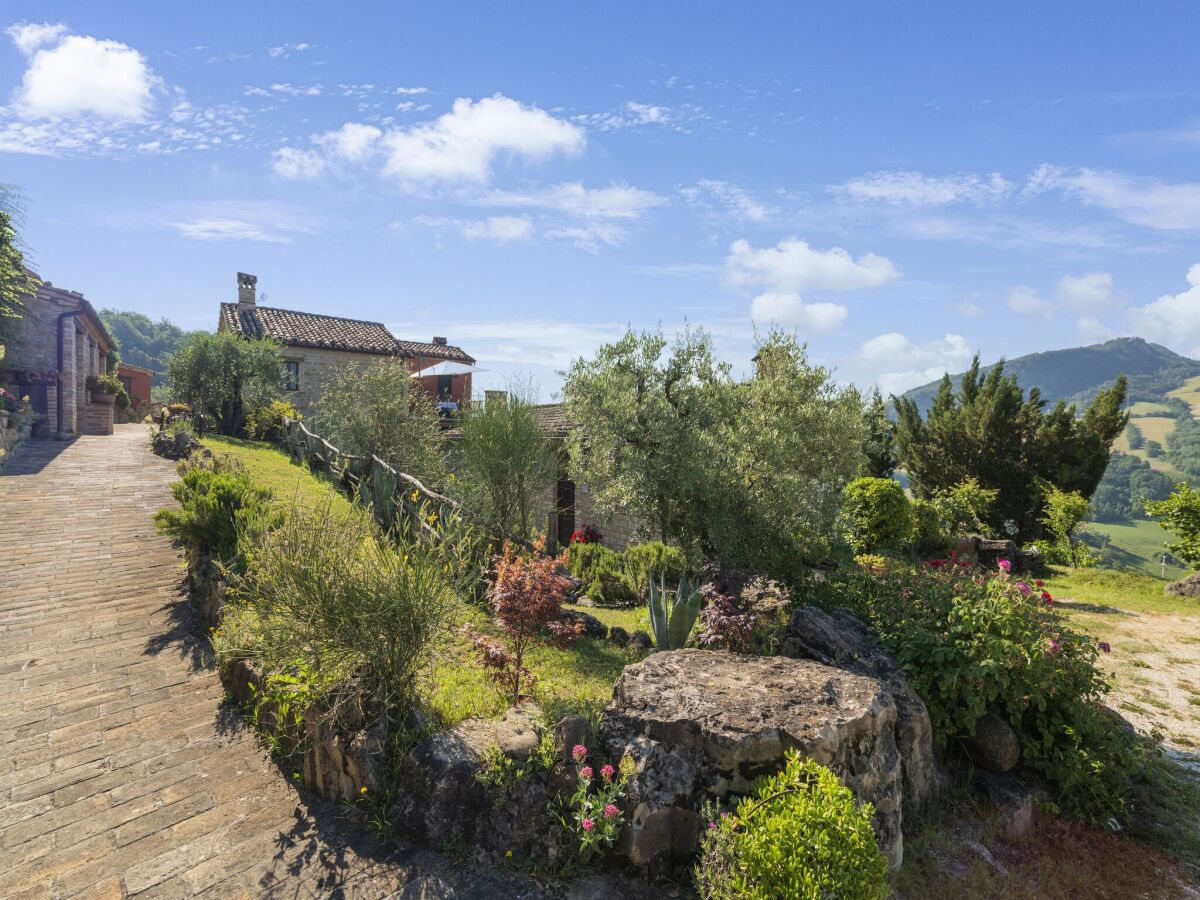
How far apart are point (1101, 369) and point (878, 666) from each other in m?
216

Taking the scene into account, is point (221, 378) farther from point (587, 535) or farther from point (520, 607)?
point (520, 607)

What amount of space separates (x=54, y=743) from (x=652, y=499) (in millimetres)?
6949

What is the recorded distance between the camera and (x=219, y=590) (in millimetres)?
7016

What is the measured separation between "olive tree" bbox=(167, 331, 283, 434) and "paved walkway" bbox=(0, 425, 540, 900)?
17.3 metres

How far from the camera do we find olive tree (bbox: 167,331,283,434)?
2403cm

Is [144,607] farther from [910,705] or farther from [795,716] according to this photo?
[910,705]

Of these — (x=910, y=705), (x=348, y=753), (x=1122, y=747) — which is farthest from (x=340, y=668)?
(x=1122, y=747)

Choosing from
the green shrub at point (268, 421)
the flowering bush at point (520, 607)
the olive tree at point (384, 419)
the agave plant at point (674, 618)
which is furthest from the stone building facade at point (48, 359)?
the agave plant at point (674, 618)

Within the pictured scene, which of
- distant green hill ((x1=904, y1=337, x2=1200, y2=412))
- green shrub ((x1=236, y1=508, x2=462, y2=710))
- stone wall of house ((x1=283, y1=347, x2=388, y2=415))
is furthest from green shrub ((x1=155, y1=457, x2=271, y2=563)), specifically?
distant green hill ((x1=904, y1=337, x2=1200, y2=412))

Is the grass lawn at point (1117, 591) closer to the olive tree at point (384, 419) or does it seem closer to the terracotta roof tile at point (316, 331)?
the olive tree at point (384, 419)

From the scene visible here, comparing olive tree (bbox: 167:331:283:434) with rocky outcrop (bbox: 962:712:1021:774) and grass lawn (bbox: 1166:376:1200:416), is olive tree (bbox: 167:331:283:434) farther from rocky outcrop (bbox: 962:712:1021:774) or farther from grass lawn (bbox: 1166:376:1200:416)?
grass lawn (bbox: 1166:376:1200:416)

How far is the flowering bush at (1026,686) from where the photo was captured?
5039 millimetres

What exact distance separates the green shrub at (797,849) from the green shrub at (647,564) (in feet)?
21.8

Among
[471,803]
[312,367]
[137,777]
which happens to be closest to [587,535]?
[137,777]
